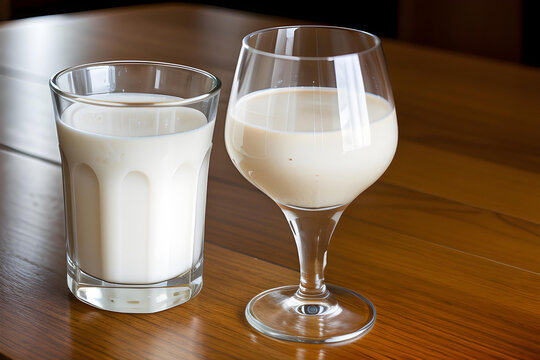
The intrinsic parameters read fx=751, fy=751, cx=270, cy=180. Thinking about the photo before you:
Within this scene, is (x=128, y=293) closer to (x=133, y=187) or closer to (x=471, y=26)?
(x=133, y=187)

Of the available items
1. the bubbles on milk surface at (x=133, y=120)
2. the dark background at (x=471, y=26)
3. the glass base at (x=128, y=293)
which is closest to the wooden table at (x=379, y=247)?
the glass base at (x=128, y=293)

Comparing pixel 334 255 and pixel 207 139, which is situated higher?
pixel 207 139

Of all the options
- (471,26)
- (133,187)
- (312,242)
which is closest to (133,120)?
(133,187)

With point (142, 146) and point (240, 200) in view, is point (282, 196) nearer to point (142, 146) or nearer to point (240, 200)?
point (142, 146)

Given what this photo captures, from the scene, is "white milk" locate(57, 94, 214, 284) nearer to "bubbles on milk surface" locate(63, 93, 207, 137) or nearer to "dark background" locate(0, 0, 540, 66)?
"bubbles on milk surface" locate(63, 93, 207, 137)

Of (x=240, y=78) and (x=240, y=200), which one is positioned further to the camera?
(x=240, y=200)

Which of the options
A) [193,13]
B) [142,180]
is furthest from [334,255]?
[193,13]
